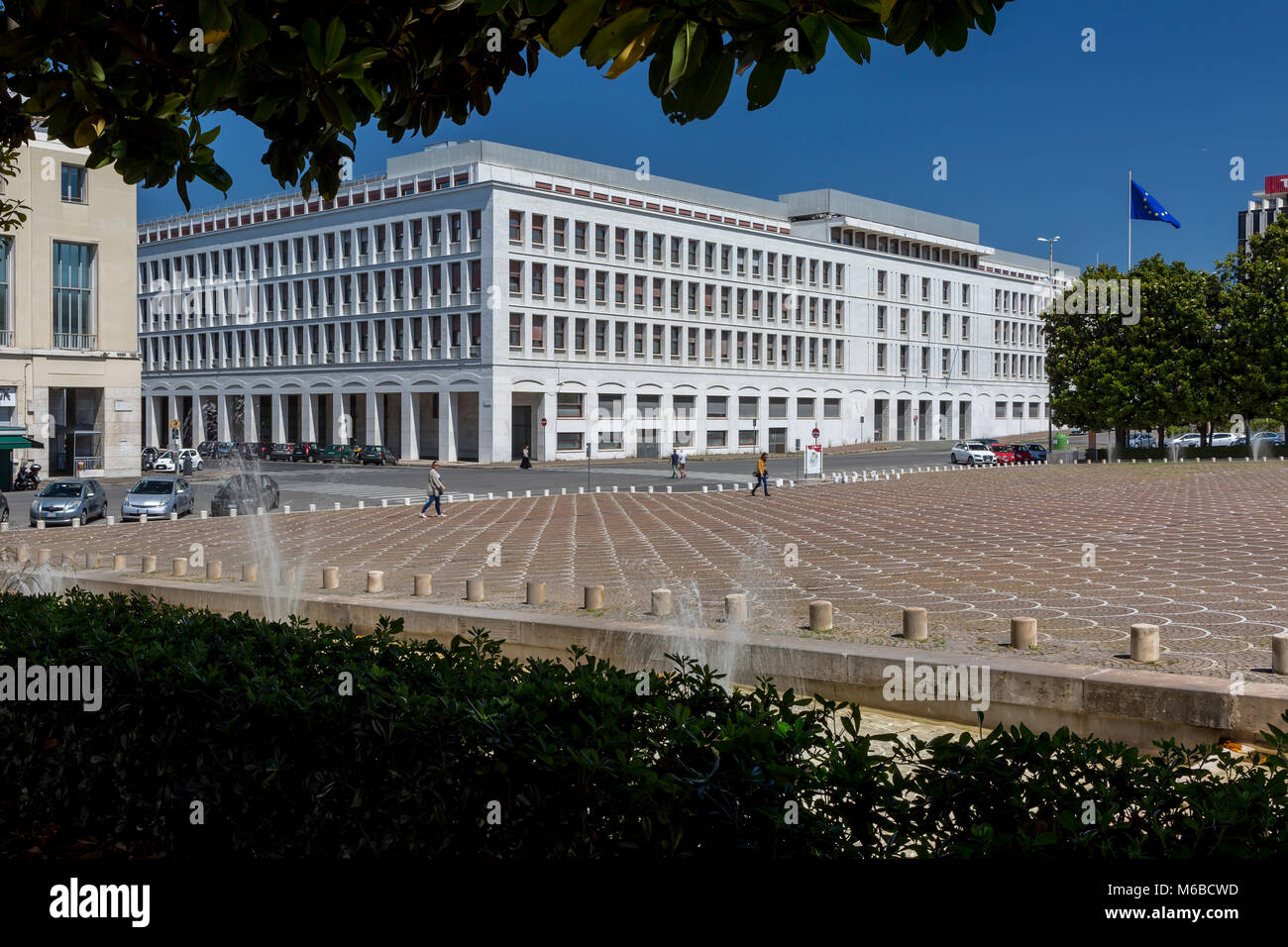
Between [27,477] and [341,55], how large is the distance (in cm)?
4553

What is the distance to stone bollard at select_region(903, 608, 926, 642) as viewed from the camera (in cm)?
974

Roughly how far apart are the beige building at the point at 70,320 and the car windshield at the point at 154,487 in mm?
19164

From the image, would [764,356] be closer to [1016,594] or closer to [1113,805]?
[1016,594]

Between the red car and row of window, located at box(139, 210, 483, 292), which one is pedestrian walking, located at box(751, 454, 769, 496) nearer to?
the red car

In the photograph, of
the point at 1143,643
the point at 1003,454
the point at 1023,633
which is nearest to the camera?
the point at 1143,643

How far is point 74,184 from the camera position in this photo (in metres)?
48.4

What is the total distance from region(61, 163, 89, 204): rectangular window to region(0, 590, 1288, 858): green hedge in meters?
48.4

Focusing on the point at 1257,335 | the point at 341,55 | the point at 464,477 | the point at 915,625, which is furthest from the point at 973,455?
the point at 341,55

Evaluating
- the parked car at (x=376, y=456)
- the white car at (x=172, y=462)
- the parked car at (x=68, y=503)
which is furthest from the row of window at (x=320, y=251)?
the parked car at (x=68, y=503)

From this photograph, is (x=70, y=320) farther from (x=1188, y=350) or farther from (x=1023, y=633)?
(x=1188, y=350)

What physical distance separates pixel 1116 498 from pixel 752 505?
938 centimetres

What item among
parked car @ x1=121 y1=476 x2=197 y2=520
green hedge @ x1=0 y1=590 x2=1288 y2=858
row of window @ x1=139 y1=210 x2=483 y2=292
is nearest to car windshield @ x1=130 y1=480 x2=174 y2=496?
parked car @ x1=121 y1=476 x2=197 y2=520

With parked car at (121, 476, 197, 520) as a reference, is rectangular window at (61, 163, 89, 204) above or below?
above

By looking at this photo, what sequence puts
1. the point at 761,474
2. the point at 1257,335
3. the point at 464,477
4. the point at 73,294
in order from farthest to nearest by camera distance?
1. the point at 1257,335
2. the point at 464,477
3. the point at 73,294
4. the point at 761,474
